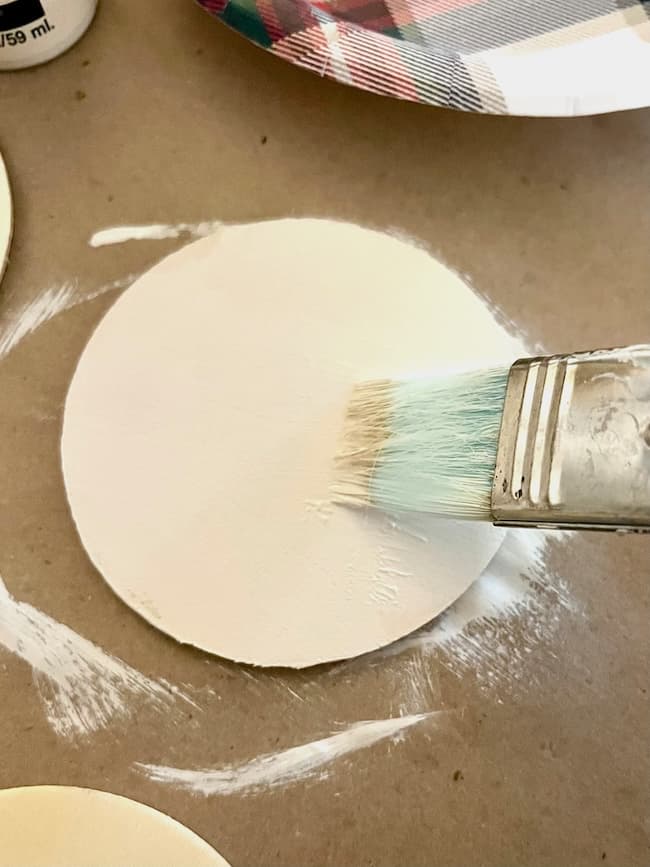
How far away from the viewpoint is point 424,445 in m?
0.83

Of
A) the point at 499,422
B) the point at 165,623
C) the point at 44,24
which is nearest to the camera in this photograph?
the point at 499,422

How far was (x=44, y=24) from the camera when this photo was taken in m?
1.02

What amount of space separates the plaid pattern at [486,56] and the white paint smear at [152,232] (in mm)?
210

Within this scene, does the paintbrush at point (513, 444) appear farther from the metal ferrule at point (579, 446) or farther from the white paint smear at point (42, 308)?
the white paint smear at point (42, 308)

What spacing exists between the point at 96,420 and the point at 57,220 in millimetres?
270

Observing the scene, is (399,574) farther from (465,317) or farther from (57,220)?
(57,220)

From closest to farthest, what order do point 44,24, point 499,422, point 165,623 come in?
point 499,422 < point 165,623 < point 44,24

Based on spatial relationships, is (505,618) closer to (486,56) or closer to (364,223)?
(364,223)

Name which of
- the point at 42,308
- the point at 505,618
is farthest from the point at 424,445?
the point at 42,308

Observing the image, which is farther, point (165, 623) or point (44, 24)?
point (44, 24)

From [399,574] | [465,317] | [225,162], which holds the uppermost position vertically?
[225,162]

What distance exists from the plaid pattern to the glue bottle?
0.17 metres

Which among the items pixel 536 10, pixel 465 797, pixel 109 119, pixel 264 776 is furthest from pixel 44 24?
pixel 465 797

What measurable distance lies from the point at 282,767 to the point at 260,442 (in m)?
0.33
